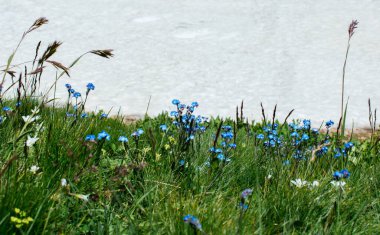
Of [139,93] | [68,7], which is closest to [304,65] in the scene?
[139,93]

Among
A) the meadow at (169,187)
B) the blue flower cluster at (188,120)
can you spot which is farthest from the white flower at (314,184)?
the blue flower cluster at (188,120)

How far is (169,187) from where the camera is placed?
3.08 metres

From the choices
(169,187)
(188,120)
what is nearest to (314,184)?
(169,187)

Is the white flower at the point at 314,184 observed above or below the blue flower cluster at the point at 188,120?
below

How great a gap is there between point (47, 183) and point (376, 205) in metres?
1.82

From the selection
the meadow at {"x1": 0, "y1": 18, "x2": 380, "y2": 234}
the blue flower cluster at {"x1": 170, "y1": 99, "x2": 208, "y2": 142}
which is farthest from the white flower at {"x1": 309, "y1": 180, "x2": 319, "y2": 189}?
the blue flower cluster at {"x1": 170, "y1": 99, "x2": 208, "y2": 142}

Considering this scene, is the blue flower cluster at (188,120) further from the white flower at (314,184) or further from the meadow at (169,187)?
the white flower at (314,184)

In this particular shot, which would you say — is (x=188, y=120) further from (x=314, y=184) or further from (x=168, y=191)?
(x=314, y=184)

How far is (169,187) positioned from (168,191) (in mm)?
43

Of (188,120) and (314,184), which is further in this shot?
(188,120)

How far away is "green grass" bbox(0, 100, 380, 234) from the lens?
8.06 ft

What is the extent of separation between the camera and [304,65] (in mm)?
7637

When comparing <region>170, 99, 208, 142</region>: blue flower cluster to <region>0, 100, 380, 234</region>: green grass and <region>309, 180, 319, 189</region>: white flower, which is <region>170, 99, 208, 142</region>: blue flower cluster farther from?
<region>309, 180, 319, 189</region>: white flower

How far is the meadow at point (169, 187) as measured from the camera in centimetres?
244
